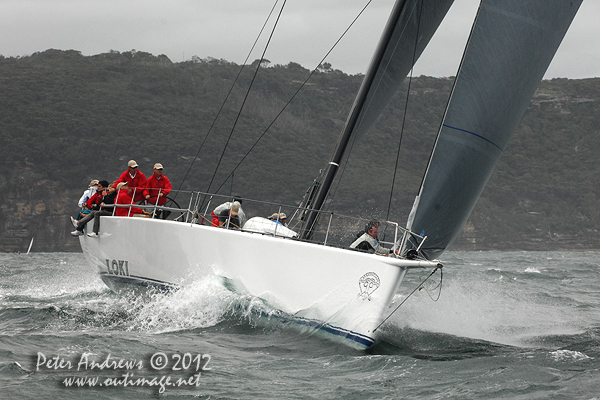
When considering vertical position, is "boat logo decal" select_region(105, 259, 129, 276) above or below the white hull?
below

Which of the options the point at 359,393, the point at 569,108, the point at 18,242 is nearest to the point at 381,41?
the point at 359,393

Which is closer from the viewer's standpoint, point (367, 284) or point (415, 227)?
point (367, 284)

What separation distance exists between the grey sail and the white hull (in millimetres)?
904

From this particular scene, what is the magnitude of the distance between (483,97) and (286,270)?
2.41m

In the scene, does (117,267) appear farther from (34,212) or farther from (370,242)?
(34,212)

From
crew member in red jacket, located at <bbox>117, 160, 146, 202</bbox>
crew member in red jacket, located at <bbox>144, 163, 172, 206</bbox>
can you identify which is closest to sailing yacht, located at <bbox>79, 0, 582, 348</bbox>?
crew member in red jacket, located at <bbox>144, 163, 172, 206</bbox>

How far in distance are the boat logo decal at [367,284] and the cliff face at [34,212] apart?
46.2m

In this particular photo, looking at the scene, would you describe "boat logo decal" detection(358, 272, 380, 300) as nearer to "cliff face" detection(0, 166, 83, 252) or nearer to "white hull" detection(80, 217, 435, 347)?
"white hull" detection(80, 217, 435, 347)

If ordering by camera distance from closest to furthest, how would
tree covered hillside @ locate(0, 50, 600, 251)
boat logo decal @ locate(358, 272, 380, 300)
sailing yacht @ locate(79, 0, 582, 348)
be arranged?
boat logo decal @ locate(358, 272, 380, 300) → sailing yacht @ locate(79, 0, 582, 348) → tree covered hillside @ locate(0, 50, 600, 251)

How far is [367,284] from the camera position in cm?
571

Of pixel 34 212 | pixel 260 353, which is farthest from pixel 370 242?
pixel 34 212

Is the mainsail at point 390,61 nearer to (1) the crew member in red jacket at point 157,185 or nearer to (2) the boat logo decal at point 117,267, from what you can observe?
(1) the crew member in red jacket at point 157,185

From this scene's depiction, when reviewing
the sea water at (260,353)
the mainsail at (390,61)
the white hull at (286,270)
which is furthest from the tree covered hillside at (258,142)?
the sea water at (260,353)

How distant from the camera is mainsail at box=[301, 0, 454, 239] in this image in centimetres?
749
